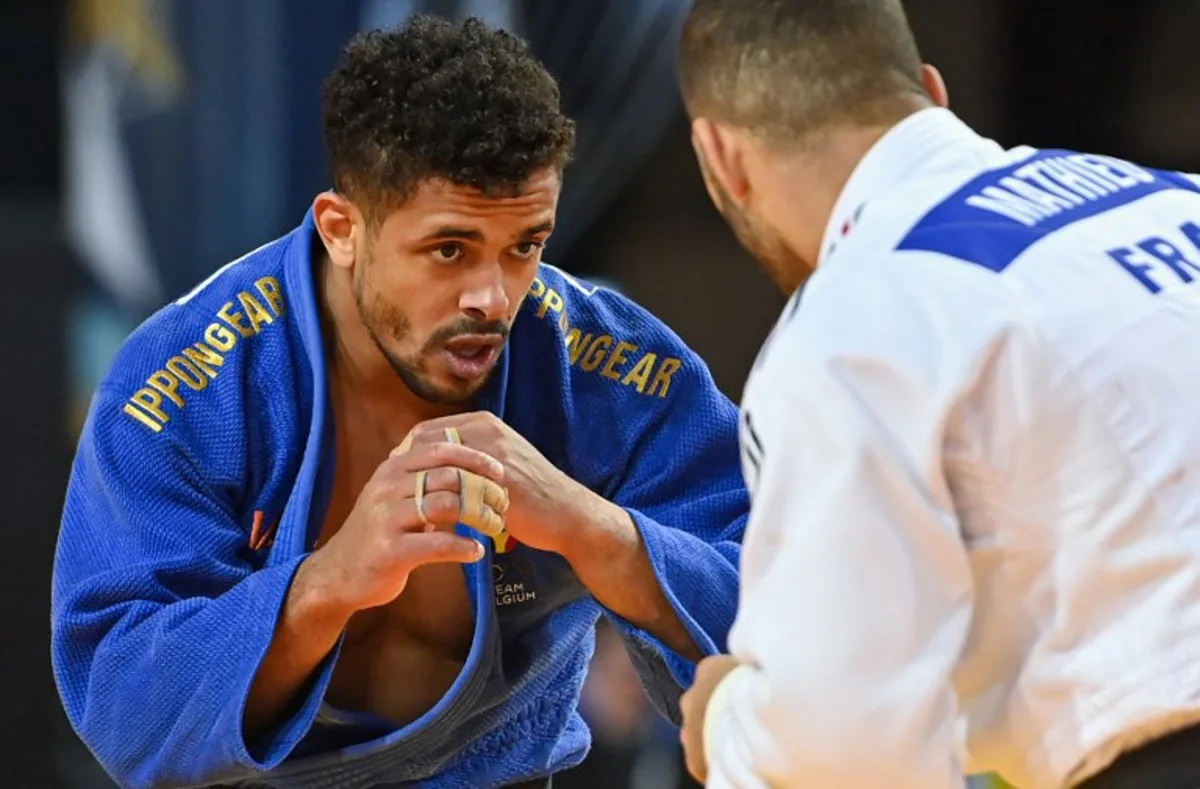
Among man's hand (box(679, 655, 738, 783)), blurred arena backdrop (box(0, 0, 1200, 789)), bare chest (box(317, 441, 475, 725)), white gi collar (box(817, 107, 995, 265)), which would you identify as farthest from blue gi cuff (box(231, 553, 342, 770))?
blurred arena backdrop (box(0, 0, 1200, 789))

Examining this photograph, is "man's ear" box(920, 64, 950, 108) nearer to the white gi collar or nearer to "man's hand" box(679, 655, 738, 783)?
the white gi collar

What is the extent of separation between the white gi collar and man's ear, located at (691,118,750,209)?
13 cm

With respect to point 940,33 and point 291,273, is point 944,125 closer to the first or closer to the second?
point 291,273

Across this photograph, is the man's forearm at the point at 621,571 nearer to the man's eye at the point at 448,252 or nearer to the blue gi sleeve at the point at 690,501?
the blue gi sleeve at the point at 690,501

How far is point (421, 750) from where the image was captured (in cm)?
267

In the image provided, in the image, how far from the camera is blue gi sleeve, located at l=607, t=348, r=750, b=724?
8.51 ft

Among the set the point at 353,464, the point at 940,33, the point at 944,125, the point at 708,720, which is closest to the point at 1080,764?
the point at 708,720

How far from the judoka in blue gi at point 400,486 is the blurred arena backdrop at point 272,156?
3.53ft

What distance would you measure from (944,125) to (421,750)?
1.35 metres

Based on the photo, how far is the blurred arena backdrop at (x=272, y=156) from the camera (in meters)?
3.73

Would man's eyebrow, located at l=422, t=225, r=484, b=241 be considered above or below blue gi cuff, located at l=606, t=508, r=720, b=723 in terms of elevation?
above

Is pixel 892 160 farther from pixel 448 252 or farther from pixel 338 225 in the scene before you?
pixel 338 225

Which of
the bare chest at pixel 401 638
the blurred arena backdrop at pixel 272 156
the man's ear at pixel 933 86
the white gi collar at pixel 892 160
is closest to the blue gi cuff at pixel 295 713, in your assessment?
the bare chest at pixel 401 638

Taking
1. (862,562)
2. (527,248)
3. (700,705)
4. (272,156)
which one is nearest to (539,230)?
(527,248)
